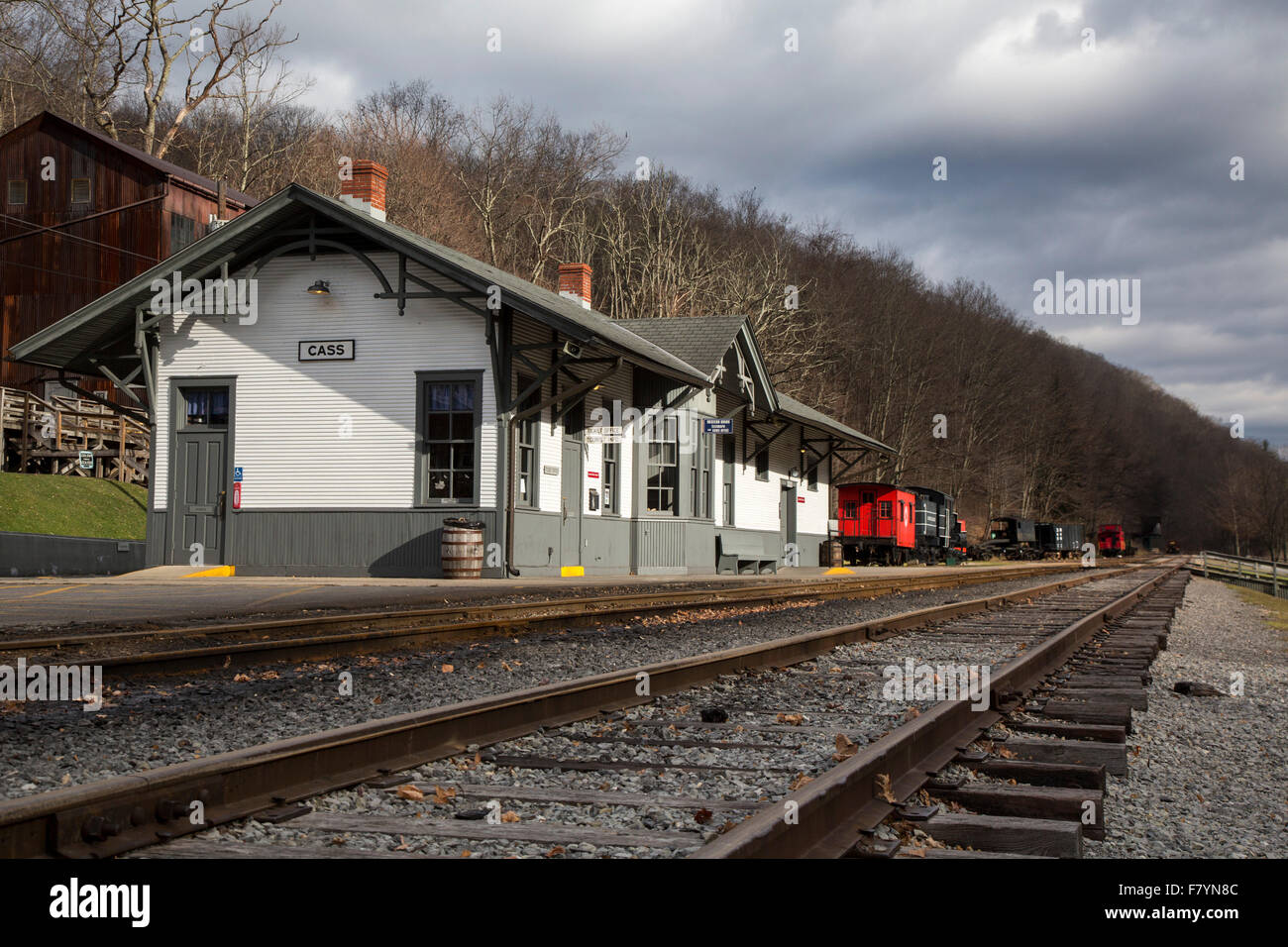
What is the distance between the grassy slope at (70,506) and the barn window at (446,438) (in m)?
9.27

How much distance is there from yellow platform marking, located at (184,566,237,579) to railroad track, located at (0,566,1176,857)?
15.4 metres

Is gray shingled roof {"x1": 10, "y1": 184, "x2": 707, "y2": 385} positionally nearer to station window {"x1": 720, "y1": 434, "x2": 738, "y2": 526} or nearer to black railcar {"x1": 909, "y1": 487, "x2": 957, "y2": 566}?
station window {"x1": 720, "y1": 434, "x2": 738, "y2": 526}

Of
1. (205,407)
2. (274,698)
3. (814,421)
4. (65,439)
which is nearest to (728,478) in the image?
(814,421)

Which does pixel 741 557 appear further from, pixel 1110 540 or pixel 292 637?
pixel 1110 540

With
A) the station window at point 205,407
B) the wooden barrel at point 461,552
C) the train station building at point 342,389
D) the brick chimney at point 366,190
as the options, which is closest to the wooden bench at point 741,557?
the train station building at point 342,389

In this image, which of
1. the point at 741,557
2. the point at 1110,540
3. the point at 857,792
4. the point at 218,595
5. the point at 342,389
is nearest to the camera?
the point at 857,792

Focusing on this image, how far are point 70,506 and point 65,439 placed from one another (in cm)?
539

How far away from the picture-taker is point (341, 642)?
9156mm

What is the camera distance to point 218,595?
602 inches

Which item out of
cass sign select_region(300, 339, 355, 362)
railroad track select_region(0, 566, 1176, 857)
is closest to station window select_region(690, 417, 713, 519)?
cass sign select_region(300, 339, 355, 362)

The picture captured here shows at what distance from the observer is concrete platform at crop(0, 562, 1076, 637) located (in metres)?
11.6

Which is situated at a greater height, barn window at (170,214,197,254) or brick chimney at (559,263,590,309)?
barn window at (170,214,197,254)
